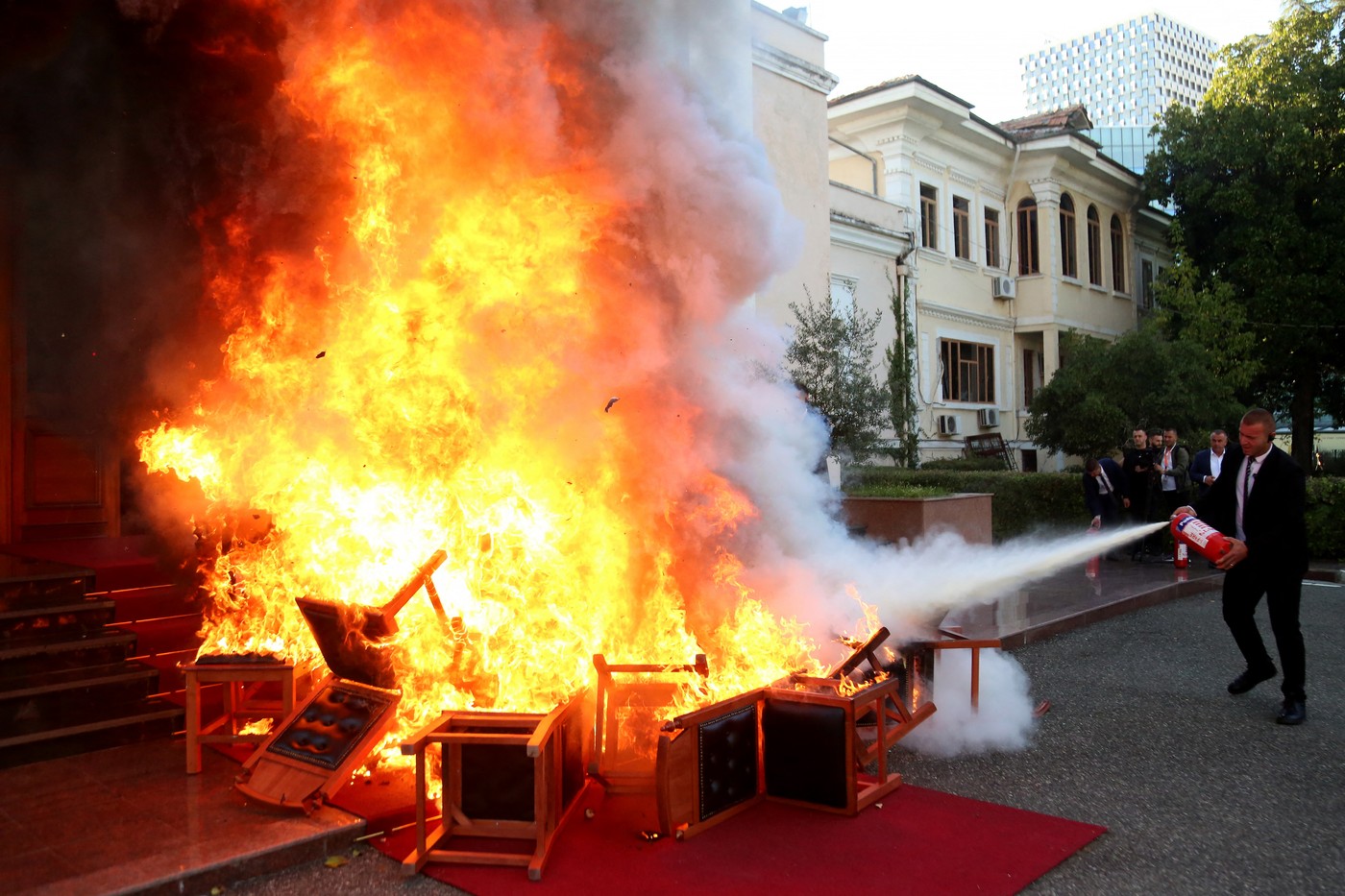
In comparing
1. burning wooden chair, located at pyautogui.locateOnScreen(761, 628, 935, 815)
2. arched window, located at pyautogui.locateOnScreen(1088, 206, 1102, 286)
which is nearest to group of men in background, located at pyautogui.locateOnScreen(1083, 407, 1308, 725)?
burning wooden chair, located at pyautogui.locateOnScreen(761, 628, 935, 815)

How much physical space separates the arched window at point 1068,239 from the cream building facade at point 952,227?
0.03m

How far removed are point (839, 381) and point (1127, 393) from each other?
922cm

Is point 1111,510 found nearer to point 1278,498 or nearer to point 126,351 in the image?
point 1278,498

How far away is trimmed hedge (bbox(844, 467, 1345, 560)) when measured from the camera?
13336mm


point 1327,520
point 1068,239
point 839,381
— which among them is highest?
point 1068,239

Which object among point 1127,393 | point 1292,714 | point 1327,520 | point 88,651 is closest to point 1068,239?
point 1127,393

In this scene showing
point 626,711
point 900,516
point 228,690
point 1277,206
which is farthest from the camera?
point 1277,206

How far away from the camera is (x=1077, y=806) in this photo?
4.51m

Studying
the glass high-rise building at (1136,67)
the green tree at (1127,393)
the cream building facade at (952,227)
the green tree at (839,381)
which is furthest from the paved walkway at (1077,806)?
the glass high-rise building at (1136,67)

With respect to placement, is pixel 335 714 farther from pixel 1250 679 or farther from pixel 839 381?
pixel 839 381

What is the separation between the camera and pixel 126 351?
8.44 metres

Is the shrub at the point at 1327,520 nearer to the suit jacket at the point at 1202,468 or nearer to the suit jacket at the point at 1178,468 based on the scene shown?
the suit jacket at the point at 1178,468

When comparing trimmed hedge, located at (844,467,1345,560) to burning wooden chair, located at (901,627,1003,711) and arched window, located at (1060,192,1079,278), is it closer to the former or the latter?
burning wooden chair, located at (901,627,1003,711)

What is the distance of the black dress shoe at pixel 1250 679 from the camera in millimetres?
6297
